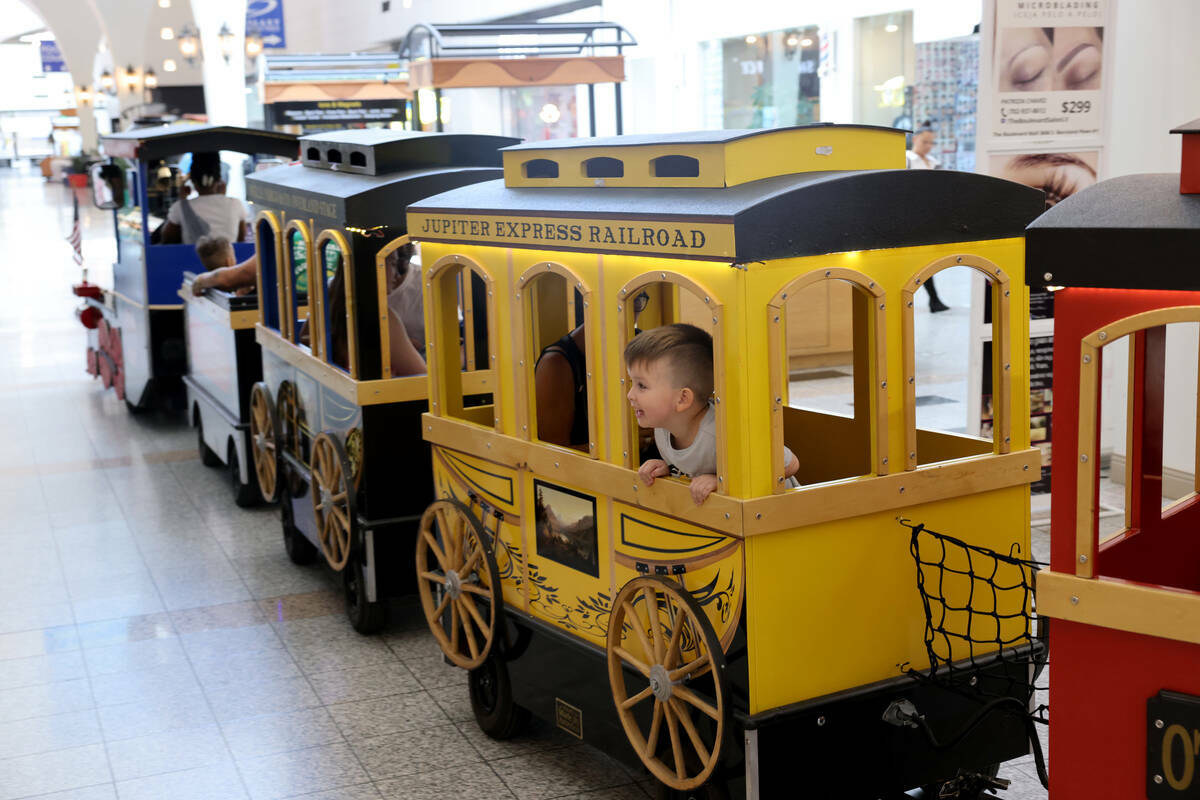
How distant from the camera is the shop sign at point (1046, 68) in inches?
223

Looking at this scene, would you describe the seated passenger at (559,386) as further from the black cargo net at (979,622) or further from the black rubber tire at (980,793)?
the black rubber tire at (980,793)

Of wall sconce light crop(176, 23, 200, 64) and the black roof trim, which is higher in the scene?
wall sconce light crop(176, 23, 200, 64)

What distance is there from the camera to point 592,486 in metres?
3.45

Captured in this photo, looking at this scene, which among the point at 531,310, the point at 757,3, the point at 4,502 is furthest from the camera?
the point at 757,3

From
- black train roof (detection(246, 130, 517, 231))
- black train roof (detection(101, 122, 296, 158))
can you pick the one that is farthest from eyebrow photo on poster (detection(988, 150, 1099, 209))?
black train roof (detection(101, 122, 296, 158))

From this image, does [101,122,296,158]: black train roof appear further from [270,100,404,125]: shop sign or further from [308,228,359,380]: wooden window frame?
[270,100,404,125]: shop sign

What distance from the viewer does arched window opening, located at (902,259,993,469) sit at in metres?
3.31

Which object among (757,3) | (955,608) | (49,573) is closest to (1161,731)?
(955,608)

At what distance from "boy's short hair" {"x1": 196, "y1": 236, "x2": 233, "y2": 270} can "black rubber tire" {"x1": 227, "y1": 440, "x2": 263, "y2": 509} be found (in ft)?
4.55

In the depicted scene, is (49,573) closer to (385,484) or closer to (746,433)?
(385,484)

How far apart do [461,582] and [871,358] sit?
164cm

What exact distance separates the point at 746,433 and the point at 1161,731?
41.8 inches

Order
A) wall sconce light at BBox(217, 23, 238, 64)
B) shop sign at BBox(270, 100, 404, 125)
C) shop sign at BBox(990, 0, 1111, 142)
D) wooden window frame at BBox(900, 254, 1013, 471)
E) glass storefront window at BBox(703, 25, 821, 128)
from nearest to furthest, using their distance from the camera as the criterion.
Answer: wooden window frame at BBox(900, 254, 1013, 471) → shop sign at BBox(990, 0, 1111, 142) → glass storefront window at BBox(703, 25, 821, 128) → shop sign at BBox(270, 100, 404, 125) → wall sconce light at BBox(217, 23, 238, 64)

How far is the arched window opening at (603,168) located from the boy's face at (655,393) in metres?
0.56
